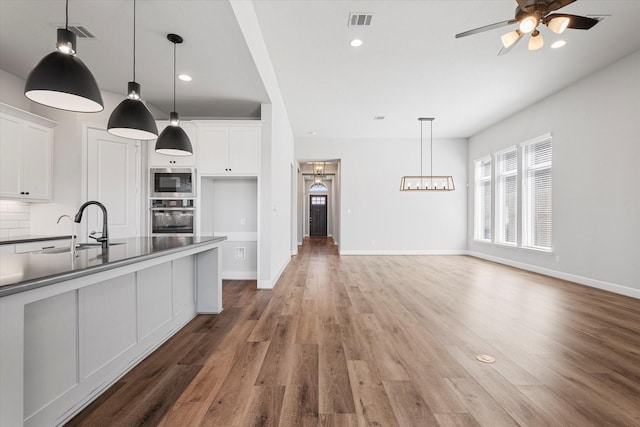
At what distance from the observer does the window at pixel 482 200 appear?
7336 mm

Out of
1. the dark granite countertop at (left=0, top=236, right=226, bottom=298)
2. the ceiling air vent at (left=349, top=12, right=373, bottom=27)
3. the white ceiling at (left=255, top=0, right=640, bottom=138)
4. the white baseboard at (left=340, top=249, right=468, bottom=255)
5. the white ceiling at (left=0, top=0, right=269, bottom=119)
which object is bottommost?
the white baseboard at (left=340, top=249, right=468, bottom=255)

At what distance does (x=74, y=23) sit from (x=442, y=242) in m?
8.38

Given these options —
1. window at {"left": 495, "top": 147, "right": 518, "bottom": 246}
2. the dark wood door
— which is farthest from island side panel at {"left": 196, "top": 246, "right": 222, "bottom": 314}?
the dark wood door

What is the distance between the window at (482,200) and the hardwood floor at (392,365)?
3.59 meters

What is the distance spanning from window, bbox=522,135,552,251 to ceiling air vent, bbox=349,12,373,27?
4.40 m

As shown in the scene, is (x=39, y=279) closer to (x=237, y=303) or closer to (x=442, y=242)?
(x=237, y=303)

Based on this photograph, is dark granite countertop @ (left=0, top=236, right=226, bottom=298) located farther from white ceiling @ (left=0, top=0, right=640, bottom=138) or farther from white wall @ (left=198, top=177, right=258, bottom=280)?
white wall @ (left=198, top=177, right=258, bottom=280)

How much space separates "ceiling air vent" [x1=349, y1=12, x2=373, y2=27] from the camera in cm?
305

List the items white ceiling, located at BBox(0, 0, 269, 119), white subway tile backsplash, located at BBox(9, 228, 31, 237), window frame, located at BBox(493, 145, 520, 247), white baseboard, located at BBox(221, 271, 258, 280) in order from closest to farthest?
1. white ceiling, located at BBox(0, 0, 269, 119)
2. white subway tile backsplash, located at BBox(9, 228, 31, 237)
3. white baseboard, located at BBox(221, 271, 258, 280)
4. window frame, located at BBox(493, 145, 520, 247)

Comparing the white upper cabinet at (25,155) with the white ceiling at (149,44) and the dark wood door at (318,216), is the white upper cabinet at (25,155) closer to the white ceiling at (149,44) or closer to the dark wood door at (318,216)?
the white ceiling at (149,44)

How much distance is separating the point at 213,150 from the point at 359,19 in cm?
278

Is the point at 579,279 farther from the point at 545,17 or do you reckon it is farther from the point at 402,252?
the point at 545,17

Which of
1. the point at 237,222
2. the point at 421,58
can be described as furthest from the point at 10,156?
the point at 421,58

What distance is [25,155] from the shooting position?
11.7ft
